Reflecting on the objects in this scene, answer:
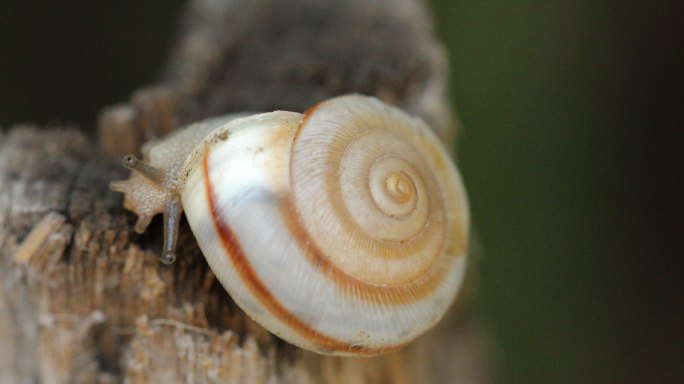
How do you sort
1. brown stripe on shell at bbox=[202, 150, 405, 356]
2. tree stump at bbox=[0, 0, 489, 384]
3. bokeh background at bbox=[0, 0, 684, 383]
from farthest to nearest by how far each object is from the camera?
bokeh background at bbox=[0, 0, 684, 383], tree stump at bbox=[0, 0, 489, 384], brown stripe on shell at bbox=[202, 150, 405, 356]

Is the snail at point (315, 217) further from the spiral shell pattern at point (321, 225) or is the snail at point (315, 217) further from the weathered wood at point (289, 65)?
the weathered wood at point (289, 65)

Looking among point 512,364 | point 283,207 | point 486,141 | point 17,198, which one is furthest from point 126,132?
point 512,364

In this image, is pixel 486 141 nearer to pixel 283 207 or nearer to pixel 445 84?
pixel 445 84

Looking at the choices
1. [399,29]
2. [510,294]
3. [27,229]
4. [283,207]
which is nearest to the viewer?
[283,207]

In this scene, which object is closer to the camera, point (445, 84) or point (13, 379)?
point (13, 379)

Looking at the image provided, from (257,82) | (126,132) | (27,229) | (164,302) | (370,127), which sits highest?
(257,82)

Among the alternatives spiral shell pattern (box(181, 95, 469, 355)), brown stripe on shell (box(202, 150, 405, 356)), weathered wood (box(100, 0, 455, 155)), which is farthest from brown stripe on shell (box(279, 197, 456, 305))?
weathered wood (box(100, 0, 455, 155))

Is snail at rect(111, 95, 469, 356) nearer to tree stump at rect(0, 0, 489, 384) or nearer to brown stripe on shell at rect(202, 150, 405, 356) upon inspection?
brown stripe on shell at rect(202, 150, 405, 356)

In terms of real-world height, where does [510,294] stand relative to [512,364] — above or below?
above
